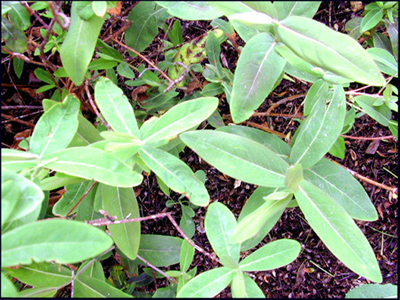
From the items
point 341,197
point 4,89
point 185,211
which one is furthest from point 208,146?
point 4,89

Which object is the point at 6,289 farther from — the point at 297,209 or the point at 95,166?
the point at 297,209

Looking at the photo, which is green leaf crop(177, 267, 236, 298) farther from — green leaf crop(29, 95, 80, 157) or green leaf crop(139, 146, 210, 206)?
green leaf crop(29, 95, 80, 157)

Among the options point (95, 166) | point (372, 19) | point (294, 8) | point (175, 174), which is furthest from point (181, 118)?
point (372, 19)

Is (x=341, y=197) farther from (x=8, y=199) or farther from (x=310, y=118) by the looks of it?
(x=8, y=199)

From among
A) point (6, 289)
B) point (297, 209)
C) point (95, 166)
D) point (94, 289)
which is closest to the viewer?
point (6, 289)

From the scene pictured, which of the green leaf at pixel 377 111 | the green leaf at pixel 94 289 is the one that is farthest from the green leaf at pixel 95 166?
the green leaf at pixel 377 111

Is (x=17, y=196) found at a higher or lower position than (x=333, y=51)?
lower
